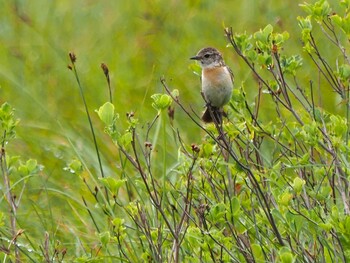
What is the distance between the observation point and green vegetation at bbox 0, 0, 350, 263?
13.0 ft

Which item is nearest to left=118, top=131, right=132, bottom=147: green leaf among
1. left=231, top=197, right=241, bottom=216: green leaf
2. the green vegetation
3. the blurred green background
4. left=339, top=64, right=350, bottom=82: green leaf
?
the green vegetation

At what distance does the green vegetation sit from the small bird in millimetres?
65

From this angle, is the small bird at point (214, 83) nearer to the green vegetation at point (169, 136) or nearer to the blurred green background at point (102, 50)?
the green vegetation at point (169, 136)

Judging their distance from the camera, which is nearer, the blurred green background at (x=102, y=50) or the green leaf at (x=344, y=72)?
the green leaf at (x=344, y=72)

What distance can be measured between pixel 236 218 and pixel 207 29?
186 inches

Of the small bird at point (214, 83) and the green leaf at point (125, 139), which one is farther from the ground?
the small bird at point (214, 83)

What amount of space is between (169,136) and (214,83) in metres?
1.89

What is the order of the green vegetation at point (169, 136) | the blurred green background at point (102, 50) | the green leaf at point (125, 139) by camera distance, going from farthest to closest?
1. the blurred green background at point (102, 50)
2. the green vegetation at point (169, 136)
3. the green leaf at point (125, 139)

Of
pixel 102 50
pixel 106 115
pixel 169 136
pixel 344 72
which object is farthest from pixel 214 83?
pixel 102 50

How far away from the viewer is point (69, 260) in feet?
17.1

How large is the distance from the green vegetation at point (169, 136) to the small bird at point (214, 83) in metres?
0.07

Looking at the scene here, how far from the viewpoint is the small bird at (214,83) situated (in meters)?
4.51

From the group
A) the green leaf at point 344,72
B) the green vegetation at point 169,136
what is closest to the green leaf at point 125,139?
the green vegetation at point 169,136

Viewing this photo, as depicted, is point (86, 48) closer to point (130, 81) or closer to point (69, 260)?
point (130, 81)
